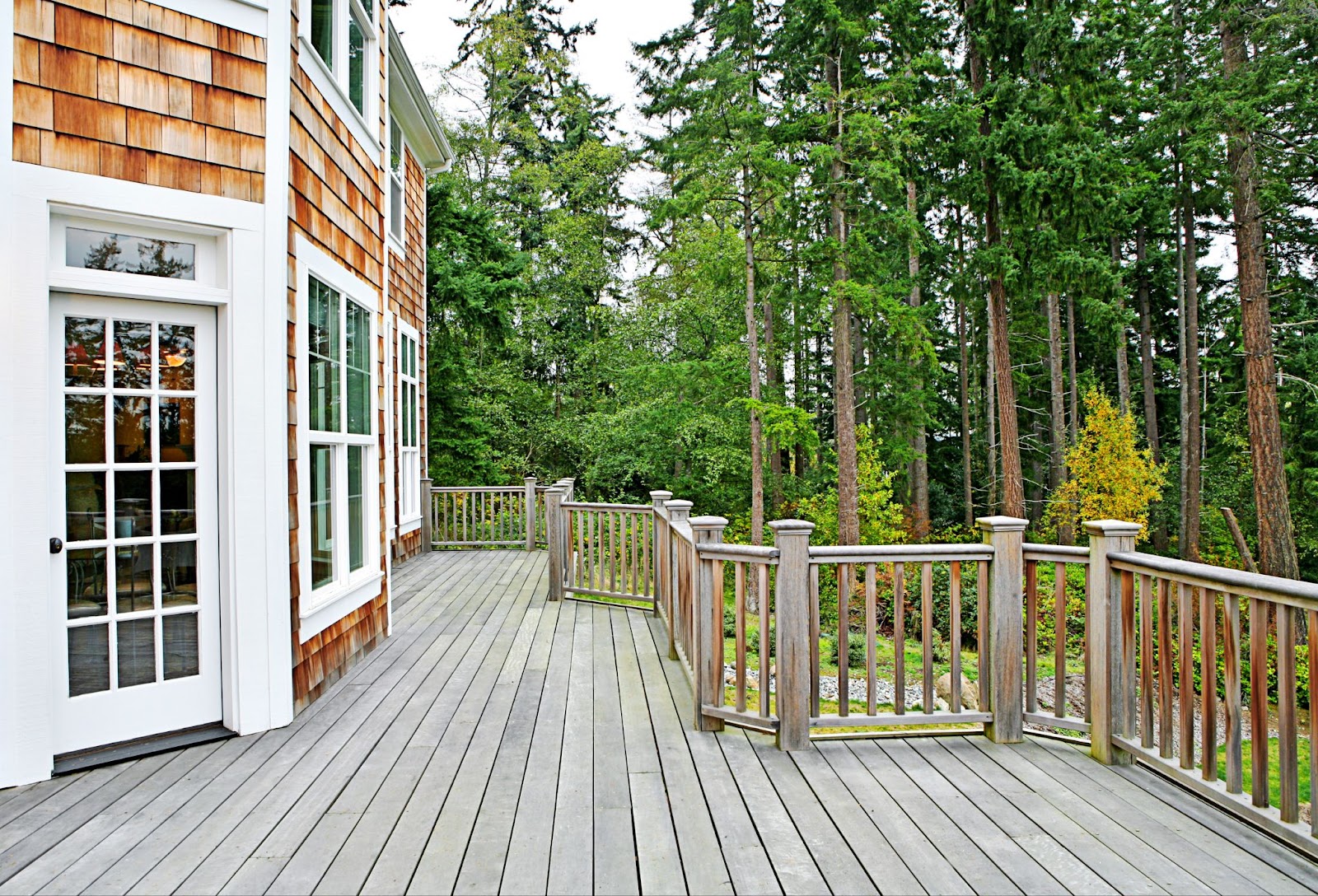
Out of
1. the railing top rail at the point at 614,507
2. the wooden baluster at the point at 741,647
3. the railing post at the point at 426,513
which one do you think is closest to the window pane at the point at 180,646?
the wooden baluster at the point at 741,647

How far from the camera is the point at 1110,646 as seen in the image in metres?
2.94

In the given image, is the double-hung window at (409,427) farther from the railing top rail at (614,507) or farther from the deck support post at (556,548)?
the railing top rail at (614,507)

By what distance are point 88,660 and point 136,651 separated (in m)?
0.16

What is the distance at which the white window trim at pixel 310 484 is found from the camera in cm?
365

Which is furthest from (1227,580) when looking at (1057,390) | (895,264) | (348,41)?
(895,264)

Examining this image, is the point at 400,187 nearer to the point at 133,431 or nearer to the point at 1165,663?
the point at 133,431

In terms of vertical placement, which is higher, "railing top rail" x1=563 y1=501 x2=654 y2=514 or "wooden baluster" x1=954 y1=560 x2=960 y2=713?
"railing top rail" x1=563 y1=501 x2=654 y2=514

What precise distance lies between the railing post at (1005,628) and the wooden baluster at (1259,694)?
0.89 meters

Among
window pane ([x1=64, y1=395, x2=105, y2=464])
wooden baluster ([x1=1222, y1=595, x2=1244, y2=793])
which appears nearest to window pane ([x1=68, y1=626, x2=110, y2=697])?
window pane ([x1=64, y1=395, x2=105, y2=464])

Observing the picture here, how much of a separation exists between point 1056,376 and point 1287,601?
16.9 m

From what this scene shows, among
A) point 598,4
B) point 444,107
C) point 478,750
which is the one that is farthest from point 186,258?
point 598,4

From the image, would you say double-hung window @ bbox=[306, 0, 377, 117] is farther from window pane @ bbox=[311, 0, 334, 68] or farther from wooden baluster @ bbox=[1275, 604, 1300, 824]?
wooden baluster @ bbox=[1275, 604, 1300, 824]

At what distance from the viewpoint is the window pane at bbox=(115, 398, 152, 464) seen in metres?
3.06

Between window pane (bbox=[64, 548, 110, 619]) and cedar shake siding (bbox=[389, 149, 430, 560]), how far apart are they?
16.7 ft
